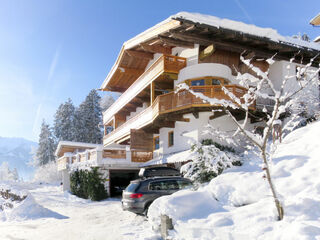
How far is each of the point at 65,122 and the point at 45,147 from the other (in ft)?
25.9

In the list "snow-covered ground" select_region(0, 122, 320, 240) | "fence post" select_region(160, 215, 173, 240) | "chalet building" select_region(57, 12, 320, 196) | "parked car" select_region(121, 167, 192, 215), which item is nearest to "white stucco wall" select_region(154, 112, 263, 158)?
"chalet building" select_region(57, 12, 320, 196)

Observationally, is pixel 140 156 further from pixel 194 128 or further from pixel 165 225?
pixel 165 225

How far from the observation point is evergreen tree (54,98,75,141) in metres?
55.2

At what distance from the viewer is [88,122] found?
51719mm

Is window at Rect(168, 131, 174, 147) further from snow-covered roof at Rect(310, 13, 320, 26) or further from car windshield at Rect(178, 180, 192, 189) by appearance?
snow-covered roof at Rect(310, 13, 320, 26)

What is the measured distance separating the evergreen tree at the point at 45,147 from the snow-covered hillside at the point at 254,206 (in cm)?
5536

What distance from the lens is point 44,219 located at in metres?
13.6

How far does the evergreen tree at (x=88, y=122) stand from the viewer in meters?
51.0

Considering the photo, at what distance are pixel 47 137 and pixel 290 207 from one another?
198ft

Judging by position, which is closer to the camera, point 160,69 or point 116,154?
point 160,69

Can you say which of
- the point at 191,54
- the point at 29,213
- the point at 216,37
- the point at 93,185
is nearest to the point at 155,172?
the point at 29,213

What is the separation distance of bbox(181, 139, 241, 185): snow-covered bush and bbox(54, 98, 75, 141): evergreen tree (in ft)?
143

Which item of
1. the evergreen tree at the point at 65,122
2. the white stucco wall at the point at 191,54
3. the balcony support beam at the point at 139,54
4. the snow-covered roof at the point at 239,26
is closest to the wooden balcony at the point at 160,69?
the white stucco wall at the point at 191,54

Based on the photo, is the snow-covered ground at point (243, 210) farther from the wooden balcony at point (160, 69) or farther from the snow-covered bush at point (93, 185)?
the snow-covered bush at point (93, 185)
